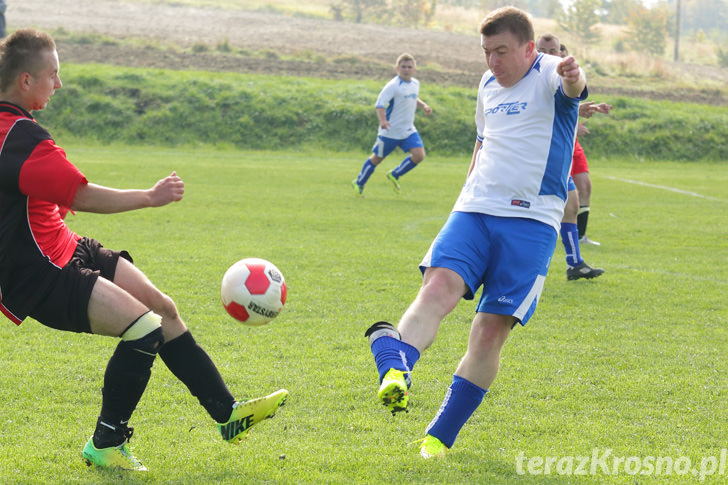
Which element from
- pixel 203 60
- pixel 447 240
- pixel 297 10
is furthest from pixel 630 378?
pixel 297 10

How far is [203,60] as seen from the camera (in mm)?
32562

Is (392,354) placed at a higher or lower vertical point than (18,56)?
lower

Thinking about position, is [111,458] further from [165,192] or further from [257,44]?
[257,44]

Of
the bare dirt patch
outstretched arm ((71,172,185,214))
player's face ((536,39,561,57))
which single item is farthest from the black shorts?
the bare dirt patch

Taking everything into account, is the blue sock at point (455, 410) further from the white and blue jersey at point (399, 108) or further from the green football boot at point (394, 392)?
the white and blue jersey at point (399, 108)

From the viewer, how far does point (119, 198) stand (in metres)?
3.46

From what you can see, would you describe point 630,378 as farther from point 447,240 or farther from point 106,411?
point 106,411

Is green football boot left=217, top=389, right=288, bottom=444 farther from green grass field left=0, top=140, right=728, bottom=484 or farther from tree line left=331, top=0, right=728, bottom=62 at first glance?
tree line left=331, top=0, right=728, bottom=62

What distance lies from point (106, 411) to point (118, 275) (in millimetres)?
647

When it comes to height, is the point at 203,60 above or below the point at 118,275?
below

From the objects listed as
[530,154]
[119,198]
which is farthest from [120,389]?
[530,154]

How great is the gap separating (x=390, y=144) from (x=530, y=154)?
37.1ft

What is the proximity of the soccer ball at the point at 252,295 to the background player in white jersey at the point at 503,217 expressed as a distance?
775 millimetres

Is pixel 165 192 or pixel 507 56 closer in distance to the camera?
pixel 165 192
